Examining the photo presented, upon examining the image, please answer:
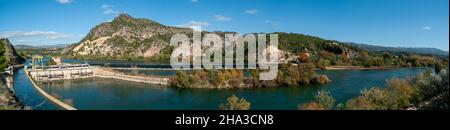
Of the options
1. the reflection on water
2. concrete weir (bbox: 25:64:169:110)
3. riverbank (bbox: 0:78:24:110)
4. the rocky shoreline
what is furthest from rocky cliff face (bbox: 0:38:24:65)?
the rocky shoreline

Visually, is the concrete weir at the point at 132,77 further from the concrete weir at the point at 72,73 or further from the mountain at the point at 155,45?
the mountain at the point at 155,45

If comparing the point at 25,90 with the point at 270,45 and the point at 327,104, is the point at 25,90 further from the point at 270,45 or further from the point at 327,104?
the point at 270,45

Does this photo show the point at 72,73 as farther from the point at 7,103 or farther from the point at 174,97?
the point at 7,103

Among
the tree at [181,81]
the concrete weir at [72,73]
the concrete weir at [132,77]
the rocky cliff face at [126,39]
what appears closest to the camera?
the tree at [181,81]

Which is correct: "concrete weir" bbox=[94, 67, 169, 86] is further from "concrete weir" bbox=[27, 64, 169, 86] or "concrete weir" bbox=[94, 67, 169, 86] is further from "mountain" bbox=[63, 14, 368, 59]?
"mountain" bbox=[63, 14, 368, 59]

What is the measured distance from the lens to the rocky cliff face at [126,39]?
48031 mm

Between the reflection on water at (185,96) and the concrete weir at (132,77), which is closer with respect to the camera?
the reflection on water at (185,96)

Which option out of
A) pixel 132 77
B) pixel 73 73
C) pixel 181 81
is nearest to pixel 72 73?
pixel 73 73

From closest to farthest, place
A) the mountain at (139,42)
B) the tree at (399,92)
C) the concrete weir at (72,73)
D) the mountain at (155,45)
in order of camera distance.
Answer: the tree at (399,92)
the concrete weir at (72,73)
the mountain at (155,45)
the mountain at (139,42)

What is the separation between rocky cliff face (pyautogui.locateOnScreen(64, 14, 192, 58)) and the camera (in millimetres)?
48031

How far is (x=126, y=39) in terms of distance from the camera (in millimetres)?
51344

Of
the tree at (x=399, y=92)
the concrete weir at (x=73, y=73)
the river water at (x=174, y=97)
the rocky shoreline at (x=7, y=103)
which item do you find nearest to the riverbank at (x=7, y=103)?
the rocky shoreline at (x=7, y=103)
